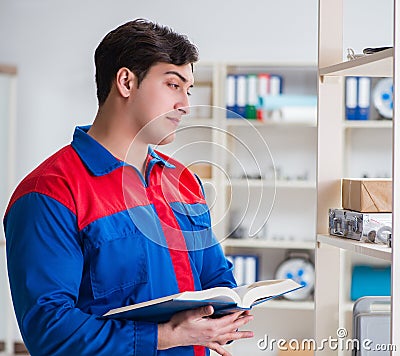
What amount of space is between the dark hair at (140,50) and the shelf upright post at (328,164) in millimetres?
299

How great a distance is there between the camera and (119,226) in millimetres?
1478

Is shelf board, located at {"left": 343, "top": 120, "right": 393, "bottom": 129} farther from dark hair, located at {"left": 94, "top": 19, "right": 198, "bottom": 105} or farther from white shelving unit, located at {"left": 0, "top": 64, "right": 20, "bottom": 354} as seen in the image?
dark hair, located at {"left": 94, "top": 19, "right": 198, "bottom": 105}

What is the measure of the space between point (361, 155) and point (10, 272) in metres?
3.42

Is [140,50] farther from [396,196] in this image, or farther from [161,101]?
[396,196]

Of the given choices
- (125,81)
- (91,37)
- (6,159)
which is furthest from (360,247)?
(91,37)

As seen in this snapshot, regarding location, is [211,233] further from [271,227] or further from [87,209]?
[271,227]

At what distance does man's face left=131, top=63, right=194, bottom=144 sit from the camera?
150 centimetres

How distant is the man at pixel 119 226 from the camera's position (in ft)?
4.51

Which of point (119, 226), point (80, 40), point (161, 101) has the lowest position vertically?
point (119, 226)

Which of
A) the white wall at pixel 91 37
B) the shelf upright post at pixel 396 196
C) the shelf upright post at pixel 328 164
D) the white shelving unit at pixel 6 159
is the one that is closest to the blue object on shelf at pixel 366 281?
the white wall at pixel 91 37

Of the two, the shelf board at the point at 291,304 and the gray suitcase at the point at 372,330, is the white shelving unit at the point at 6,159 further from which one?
the gray suitcase at the point at 372,330

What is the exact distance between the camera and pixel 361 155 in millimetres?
4555

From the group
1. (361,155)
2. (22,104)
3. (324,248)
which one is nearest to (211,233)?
(324,248)

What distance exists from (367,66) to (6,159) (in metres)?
3.51
